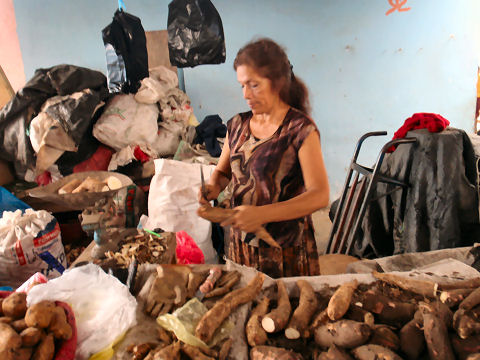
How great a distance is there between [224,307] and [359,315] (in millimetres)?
408

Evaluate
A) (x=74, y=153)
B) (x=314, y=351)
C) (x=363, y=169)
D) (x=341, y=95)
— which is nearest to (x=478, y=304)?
(x=314, y=351)

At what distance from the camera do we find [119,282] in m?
1.10

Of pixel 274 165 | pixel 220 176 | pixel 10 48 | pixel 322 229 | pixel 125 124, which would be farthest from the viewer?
pixel 322 229

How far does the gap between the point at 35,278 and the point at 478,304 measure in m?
1.50

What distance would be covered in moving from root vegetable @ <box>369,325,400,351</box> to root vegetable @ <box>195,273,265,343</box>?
1.26 ft

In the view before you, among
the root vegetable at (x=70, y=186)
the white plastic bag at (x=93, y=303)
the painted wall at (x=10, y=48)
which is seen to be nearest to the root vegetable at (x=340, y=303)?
the white plastic bag at (x=93, y=303)

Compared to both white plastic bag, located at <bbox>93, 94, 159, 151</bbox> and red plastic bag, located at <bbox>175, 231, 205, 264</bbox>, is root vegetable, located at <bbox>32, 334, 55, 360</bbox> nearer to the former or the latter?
red plastic bag, located at <bbox>175, 231, 205, 264</bbox>

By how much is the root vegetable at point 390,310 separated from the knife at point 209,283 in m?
0.50

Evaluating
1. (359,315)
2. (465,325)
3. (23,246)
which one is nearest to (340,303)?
(359,315)

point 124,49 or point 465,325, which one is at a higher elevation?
point 124,49

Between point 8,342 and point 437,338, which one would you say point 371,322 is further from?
point 8,342

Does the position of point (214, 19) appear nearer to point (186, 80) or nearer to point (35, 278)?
point (35, 278)

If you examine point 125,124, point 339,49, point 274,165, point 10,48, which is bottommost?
point 274,165

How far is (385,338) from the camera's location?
2.88 feet
